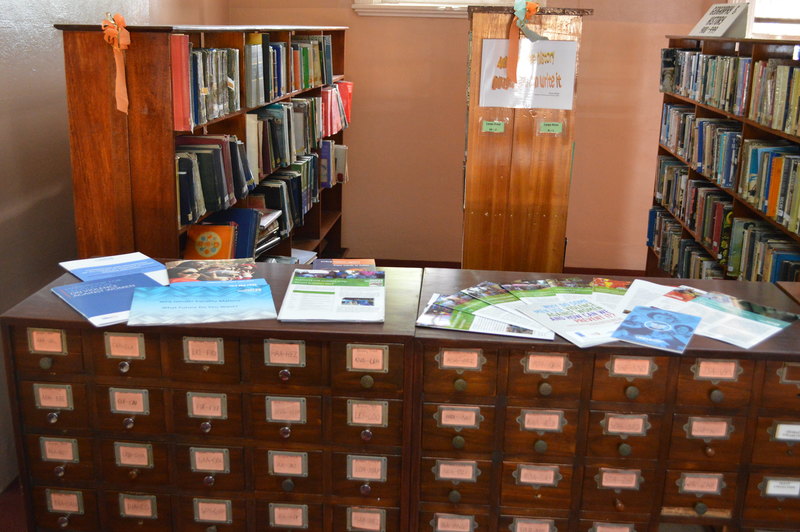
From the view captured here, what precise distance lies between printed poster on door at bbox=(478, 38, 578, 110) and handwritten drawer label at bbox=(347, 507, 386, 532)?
6.77 ft

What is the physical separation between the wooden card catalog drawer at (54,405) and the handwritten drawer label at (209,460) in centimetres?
28

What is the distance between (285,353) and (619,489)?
2.87ft

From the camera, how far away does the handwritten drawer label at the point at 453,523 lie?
6.49 ft

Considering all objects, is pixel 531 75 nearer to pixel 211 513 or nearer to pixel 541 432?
pixel 541 432

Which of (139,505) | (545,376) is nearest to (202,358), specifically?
(139,505)

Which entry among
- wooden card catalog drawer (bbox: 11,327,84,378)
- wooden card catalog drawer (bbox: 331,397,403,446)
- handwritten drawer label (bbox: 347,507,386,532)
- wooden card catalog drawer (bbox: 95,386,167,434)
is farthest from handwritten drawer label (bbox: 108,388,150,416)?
handwritten drawer label (bbox: 347,507,386,532)

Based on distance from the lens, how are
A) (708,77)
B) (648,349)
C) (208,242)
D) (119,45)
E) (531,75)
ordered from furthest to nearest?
(708,77) < (531,75) < (208,242) < (119,45) < (648,349)

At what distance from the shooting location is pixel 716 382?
1843 millimetres

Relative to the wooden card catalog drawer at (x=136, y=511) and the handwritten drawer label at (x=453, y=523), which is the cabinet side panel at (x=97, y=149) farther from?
the handwritten drawer label at (x=453, y=523)

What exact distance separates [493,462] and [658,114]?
14.1ft

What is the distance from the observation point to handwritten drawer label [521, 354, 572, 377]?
6.08 ft

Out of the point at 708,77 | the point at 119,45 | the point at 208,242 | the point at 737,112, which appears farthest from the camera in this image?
the point at 708,77

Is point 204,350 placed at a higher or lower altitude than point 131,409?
higher

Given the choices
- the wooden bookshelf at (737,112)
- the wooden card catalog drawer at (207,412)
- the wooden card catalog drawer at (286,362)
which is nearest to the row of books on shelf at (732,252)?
the wooden bookshelf at (737,112)
